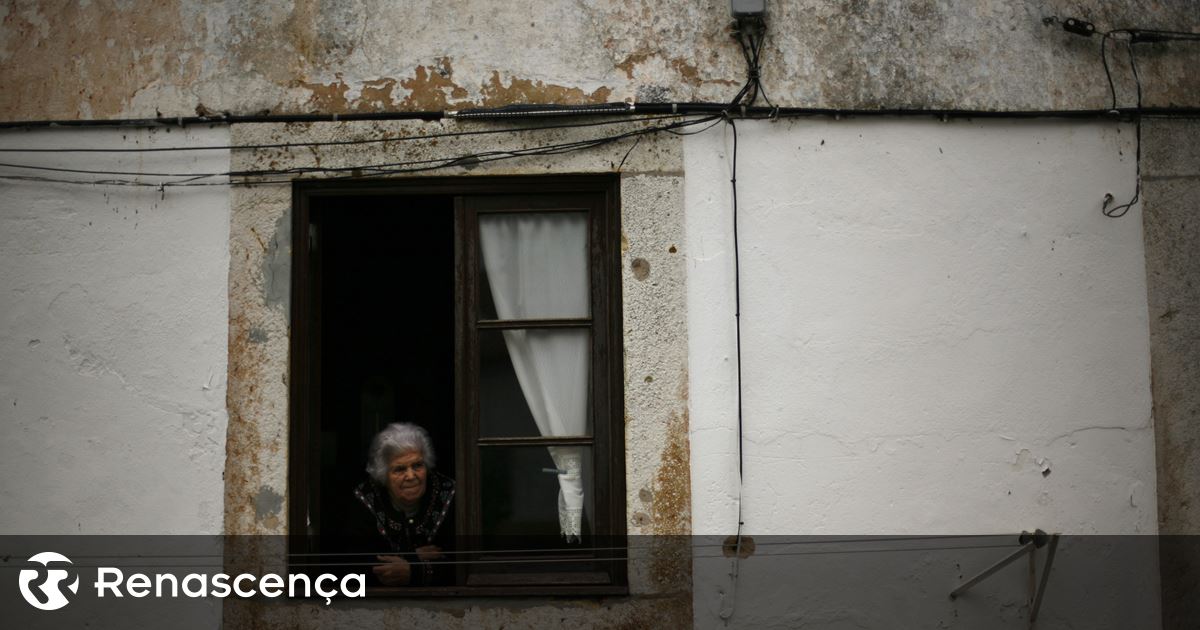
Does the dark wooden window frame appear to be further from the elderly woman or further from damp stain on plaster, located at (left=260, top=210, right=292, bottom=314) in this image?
the elderly woman

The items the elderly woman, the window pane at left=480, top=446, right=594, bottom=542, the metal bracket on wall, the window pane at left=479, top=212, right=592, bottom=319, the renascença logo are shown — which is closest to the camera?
the metal bracket on wall

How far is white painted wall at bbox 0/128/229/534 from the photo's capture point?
155 inches

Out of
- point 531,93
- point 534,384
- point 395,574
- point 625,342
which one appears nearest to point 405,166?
point 531,93

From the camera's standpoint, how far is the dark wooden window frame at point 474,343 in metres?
3.97

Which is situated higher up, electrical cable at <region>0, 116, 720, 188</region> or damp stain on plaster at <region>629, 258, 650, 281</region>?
electrical cable at <region>0, 116, 720, 188</region>

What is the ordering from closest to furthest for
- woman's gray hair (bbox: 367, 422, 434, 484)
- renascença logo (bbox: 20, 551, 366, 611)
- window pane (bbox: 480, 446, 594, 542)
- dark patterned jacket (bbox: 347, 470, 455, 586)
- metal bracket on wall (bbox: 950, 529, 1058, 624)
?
metal bracket on wall (bbox: 950, 529, 1058, 624), renascença logo (bbox: 20, 551, 366, 611), window pane (bbox: 480, 446, 594, 542), dark patterned jacket (bbox: 347, 470, 455, 586), woman's gray hair (bbox: 367, 422, 434, 484)

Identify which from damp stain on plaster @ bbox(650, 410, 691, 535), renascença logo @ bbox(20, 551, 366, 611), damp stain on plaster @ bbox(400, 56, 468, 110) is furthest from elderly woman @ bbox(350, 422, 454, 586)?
damp stain on plaster @ bbox(400, 56, 468, 110)

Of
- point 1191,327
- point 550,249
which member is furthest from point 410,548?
point 1191,327

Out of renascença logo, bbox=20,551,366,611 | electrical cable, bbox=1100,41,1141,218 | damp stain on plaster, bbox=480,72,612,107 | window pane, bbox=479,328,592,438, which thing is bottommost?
renascença logo, bbox=20,551,366,611

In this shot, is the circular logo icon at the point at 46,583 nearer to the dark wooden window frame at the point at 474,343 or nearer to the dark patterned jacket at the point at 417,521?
the dark wooden window frame at the point at 474,343

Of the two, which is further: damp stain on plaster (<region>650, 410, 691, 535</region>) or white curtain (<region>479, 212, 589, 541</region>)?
white curtain (<region>479, 212, 589, 541</region>)

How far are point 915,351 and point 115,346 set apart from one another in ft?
10.3

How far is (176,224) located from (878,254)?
279 centimetres

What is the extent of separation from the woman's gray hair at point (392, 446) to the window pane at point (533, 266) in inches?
30.9
